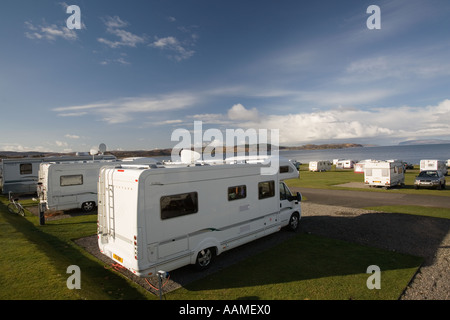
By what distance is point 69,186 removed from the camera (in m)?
14.8

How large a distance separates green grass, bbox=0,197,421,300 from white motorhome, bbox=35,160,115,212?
206 inches

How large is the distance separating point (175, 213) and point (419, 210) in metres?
14.0

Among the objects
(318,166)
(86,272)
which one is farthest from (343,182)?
(86,272)

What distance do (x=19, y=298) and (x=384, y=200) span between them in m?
19.1

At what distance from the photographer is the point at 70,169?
14703mm

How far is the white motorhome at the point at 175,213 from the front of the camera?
6086 mm

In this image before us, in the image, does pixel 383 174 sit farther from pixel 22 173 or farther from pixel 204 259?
pixel 22 173

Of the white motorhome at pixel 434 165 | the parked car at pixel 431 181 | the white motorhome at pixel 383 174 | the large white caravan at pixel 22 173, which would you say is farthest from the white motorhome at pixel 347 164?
the large white caravan at pixel 22 173

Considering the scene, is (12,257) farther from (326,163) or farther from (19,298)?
(326,163)

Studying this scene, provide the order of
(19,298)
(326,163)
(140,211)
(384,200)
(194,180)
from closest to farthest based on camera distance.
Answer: (19,298) → (140,211) → (194,180) → (384,200) → (326,163)

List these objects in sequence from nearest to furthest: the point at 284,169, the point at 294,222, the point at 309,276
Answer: the point at 309,276
the point at 284,169
the point at 294,222

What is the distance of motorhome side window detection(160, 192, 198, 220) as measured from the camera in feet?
21.1
